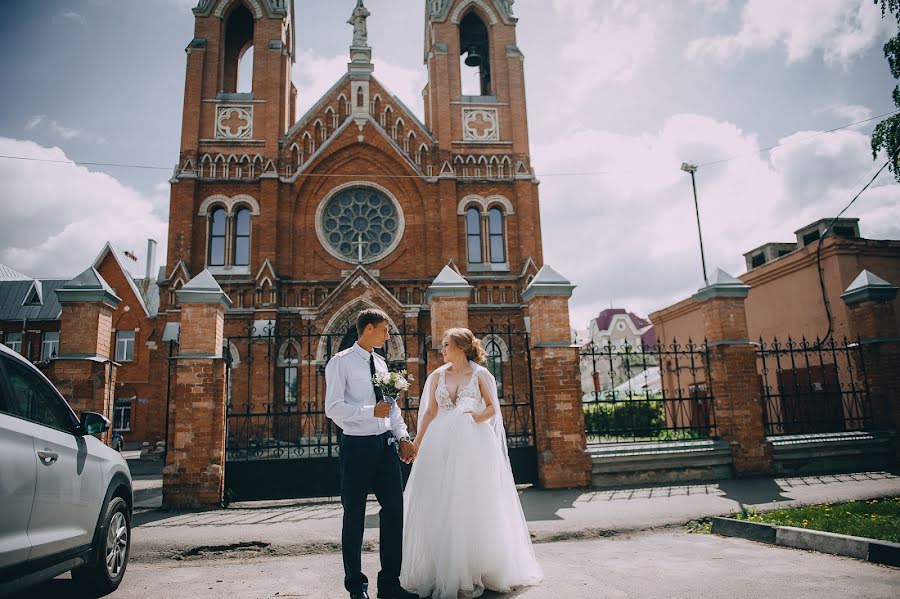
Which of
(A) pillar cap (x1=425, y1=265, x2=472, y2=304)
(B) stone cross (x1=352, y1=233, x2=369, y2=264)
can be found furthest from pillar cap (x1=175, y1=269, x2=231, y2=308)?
(B) stone cross (x1=352, y1=233, x2=369, y2=264)

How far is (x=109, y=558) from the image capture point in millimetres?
4348

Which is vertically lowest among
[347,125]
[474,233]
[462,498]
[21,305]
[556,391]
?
[462,498]

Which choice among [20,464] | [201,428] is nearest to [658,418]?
[201,428]

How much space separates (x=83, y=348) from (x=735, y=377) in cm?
974

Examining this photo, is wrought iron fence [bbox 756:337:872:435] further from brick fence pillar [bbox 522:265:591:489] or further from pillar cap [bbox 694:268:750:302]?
brick fence pillar [bbox 522:265:591:489]

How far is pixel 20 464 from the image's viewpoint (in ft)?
10.9

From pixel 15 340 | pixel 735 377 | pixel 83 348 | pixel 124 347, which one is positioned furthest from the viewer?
pixel 15 340

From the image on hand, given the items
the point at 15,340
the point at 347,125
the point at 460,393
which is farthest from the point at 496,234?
the point at 15,340

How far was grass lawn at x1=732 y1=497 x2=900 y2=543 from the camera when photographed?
16.4 feet

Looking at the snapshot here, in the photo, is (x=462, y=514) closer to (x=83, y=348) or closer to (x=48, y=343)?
(x=83, y=348)

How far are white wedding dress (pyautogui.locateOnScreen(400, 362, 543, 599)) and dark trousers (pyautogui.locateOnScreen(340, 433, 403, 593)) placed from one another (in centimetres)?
28

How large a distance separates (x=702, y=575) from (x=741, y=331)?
606cm

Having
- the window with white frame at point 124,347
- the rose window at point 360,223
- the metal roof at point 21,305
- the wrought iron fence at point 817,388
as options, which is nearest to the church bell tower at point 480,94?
the rose window at point 360,223

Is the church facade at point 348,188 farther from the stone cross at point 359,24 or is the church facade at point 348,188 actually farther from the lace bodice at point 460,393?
the lace bodice at point 460,393
